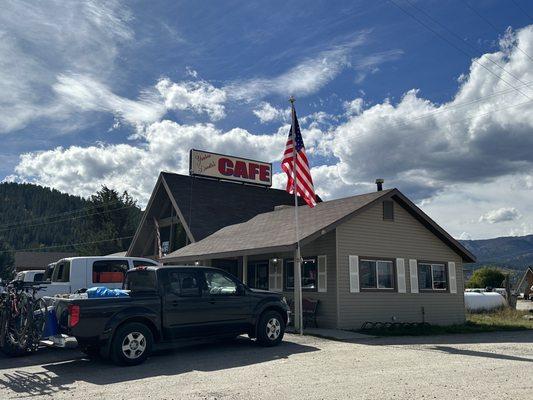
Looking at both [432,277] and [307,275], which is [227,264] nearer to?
[307,275]

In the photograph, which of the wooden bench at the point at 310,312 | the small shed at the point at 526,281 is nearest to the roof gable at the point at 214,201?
the wooden bench at the point at 310,312

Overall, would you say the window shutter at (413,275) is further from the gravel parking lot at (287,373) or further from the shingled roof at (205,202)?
the shingled roof at (205,202)

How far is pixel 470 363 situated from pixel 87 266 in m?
9.97

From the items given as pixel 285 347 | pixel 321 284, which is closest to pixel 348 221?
pixel 321 284

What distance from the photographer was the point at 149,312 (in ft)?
33.4

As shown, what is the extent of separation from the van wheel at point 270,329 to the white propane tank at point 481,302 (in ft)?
59.7

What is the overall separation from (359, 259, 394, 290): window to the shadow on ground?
18.9 feet

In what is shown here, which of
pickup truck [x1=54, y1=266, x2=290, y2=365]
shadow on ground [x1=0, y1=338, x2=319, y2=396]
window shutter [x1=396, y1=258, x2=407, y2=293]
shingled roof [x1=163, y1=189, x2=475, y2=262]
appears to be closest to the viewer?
shadow on ground [x1=0, y1=338, x2=319, y2=396]

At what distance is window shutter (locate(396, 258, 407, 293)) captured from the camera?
1867 centimetres

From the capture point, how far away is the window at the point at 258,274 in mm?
20203

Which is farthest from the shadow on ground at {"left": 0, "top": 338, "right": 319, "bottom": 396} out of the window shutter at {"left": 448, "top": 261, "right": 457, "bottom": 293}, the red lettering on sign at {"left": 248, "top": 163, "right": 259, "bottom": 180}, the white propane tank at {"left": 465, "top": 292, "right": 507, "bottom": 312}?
the red lettering on sign at {"left": 248, "top": 163, "right": 259, "bottom": 180}

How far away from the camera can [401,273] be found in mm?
18797

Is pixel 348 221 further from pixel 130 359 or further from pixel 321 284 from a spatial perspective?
pixel 130 359

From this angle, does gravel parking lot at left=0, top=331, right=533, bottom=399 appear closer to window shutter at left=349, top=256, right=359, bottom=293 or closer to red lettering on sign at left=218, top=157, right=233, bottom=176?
window shutter at left=349, top=256, right=359, bottom=293
